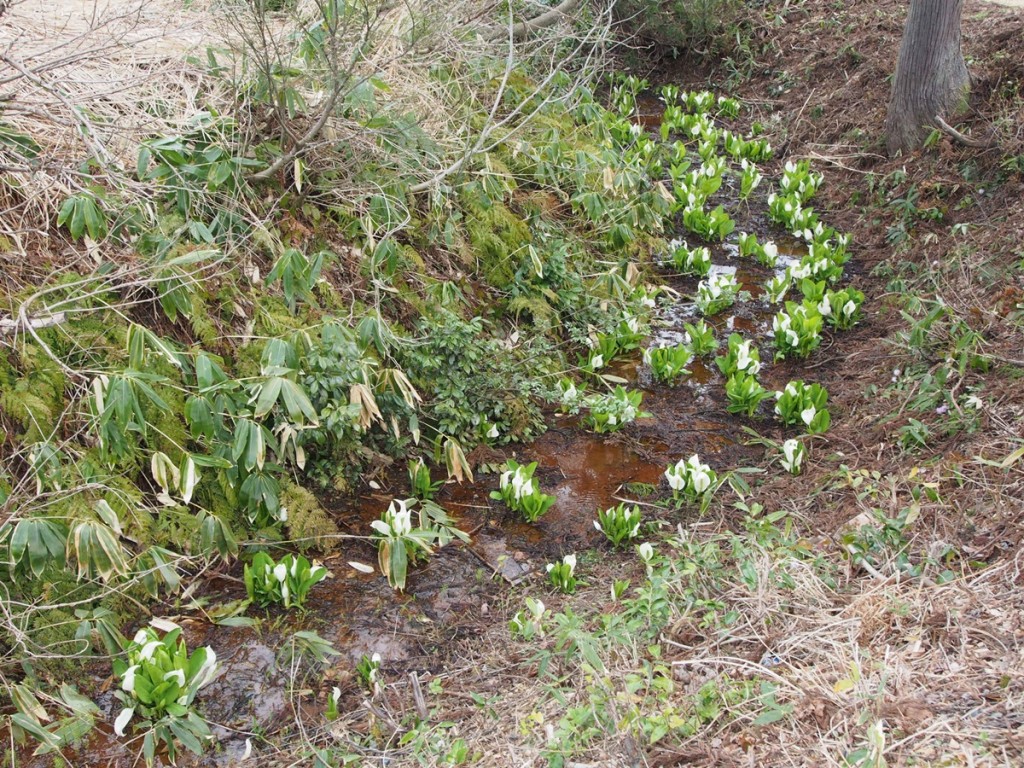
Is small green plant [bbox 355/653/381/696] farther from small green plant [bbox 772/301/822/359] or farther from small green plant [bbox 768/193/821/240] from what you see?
small green plant [bbox 768/193/821/240]

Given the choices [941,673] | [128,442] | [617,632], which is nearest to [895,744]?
[941,673]

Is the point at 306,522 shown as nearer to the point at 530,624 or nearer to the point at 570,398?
the point at 530,624

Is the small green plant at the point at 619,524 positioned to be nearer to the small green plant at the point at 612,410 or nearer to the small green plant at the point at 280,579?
the small green plant at the point at 612,410

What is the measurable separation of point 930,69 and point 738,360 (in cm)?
329

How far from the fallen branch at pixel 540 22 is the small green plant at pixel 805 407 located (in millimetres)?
3365

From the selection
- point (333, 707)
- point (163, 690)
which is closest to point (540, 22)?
point (333, 707)

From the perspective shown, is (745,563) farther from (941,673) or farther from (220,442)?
(220,442)

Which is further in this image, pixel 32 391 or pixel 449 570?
pixel 449 570

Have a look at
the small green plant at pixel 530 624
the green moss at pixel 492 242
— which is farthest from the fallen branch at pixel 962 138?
the small green plant at pixel 530 624

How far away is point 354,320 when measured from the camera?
425 cm

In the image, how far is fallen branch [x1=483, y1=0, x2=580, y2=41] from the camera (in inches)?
253

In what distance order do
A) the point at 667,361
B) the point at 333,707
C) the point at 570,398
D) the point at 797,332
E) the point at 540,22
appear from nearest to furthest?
1. the point at 333,707
2. the point at 570,398
3. the point at 667,361
4. the point at 797,332
5. the point at 540,22

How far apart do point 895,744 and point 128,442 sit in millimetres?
2624

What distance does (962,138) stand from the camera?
5914 mm
